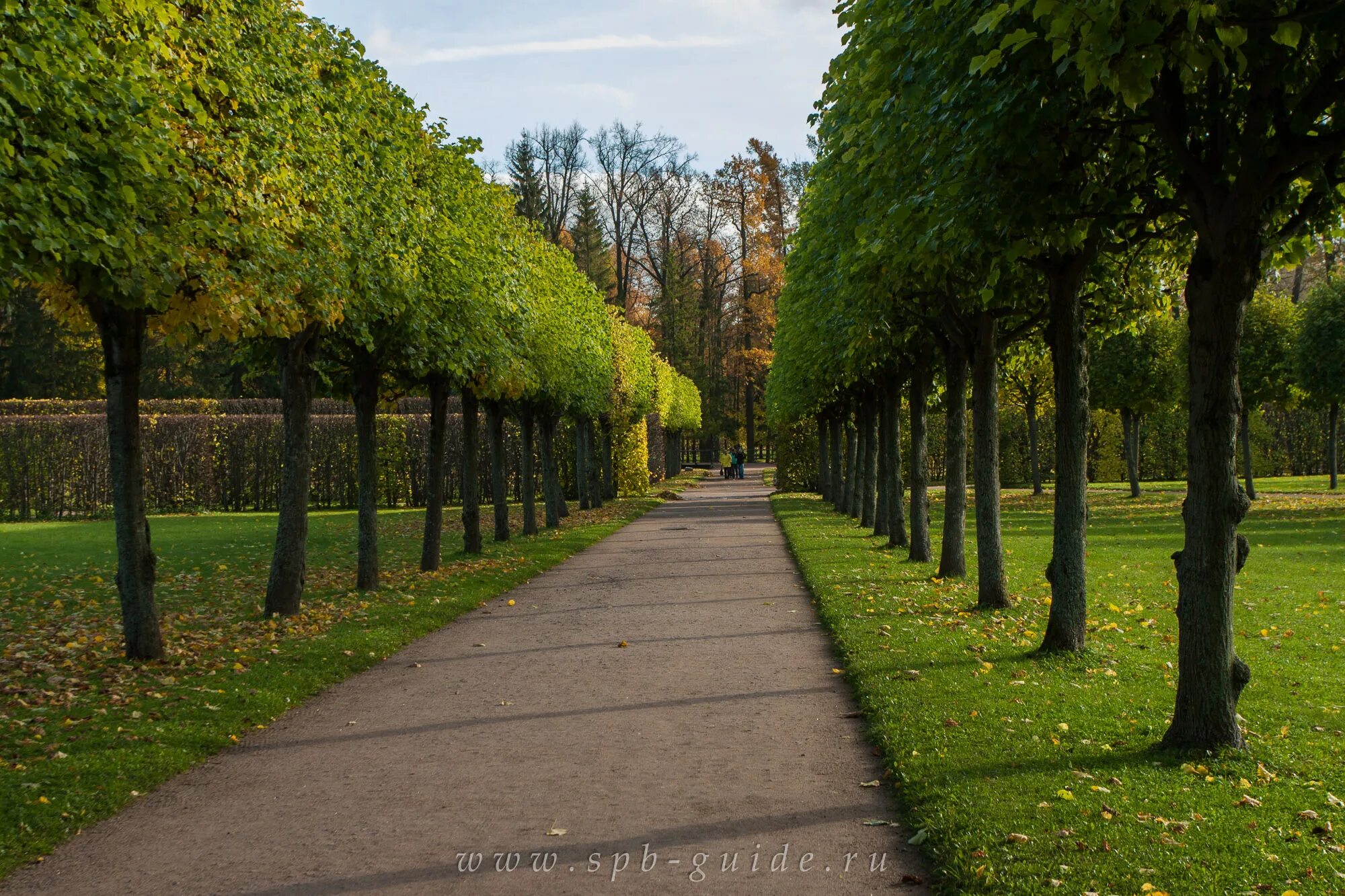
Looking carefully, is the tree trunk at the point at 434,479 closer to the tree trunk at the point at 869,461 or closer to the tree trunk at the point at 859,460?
the tree trunk at the point at 869,461

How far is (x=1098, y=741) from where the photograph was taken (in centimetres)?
618

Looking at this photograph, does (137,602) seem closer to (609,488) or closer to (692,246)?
(609,488)

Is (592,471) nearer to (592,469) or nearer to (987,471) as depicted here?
(592,469)

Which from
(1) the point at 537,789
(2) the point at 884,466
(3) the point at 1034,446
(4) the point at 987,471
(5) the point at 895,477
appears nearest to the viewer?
(1) the point at 537,789

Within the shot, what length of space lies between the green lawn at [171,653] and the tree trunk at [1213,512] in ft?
19.7

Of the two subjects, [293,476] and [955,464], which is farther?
[955,464]

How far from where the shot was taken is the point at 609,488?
38125 millimetres

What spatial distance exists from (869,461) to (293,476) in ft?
50.8

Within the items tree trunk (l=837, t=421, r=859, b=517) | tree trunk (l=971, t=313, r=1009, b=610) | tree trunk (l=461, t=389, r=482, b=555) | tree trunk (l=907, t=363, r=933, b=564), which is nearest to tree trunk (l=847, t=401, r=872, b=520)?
tree trunk (l=837, t=421, r=859, b=517)

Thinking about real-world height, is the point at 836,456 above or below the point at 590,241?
below

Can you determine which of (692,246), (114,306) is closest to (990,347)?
(114,306)

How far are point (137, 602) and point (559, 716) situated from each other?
4311 millimetres

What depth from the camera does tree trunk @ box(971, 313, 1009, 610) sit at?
11297mm

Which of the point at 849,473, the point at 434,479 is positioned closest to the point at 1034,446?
the point at 849,473
